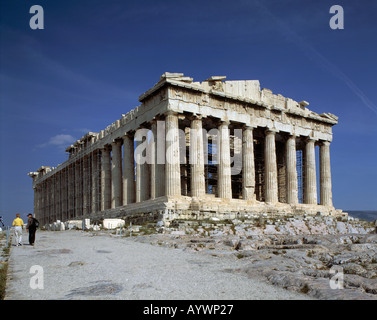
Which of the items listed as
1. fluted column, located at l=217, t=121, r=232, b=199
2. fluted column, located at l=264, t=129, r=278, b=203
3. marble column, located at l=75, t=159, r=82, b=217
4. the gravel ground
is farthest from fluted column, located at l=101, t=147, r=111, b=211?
the gravel ground

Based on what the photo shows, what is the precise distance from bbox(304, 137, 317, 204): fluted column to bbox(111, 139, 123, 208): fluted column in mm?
16582

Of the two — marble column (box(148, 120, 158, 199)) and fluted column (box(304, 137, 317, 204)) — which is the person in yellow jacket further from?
fluted column (box(304, 137, 317, 204))

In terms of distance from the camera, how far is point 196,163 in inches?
1243

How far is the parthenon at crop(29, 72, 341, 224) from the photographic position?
3081cm

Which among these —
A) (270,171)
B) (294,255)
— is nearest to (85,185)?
(270,171)

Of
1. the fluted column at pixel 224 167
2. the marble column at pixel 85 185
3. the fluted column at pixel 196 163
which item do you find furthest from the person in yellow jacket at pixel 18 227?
the marble column at pixel 85 185

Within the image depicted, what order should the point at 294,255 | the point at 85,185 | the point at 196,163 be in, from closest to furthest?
the point at 294,255
the point at 196,163
the point at 85,185

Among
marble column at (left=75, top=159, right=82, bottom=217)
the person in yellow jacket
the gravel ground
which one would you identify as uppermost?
marble column at (left=75, top=159, right=82, bottom=217)

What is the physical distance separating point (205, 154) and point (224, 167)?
6.39 m

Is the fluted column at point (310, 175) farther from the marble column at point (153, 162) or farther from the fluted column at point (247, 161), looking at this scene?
the marble column at point (153, 162)

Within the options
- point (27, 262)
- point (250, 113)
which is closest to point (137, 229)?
point (27, 262)

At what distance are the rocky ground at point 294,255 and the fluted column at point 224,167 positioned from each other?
310 inches

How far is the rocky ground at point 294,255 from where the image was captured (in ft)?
31.4

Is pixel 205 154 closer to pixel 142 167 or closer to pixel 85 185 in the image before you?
pixel 142 167
